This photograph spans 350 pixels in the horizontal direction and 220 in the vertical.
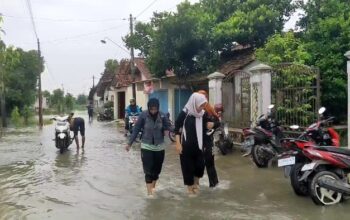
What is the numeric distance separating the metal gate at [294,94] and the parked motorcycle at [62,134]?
6411mm

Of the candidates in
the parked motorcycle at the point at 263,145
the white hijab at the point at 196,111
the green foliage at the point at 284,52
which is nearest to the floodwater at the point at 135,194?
the parked motorcycle at the point at 263,145

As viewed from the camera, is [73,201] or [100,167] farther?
[100,167]

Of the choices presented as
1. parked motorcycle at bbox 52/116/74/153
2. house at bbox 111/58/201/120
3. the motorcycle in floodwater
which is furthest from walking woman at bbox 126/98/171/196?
house at bbox 111/58/201/120

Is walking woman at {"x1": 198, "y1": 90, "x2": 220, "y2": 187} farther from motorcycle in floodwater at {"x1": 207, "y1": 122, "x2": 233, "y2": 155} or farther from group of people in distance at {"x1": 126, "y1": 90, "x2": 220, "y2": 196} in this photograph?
motorcycle in floodwater at {"x1": 207, "y1": 122, "x2": 233, "y2": 155}

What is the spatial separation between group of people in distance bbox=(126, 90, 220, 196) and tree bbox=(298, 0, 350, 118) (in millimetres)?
6937

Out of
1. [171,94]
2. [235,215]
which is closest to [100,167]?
[235,215]

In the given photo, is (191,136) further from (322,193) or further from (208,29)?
(208,29)

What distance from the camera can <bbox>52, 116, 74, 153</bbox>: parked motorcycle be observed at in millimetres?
13891

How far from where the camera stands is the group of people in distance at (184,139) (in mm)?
7352

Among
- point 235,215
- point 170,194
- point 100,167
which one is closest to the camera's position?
point 235,215

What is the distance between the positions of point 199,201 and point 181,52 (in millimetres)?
12109

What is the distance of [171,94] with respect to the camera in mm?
23641

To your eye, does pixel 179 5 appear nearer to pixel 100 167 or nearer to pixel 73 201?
pixel 100 167

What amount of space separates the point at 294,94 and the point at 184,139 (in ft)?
18.2
